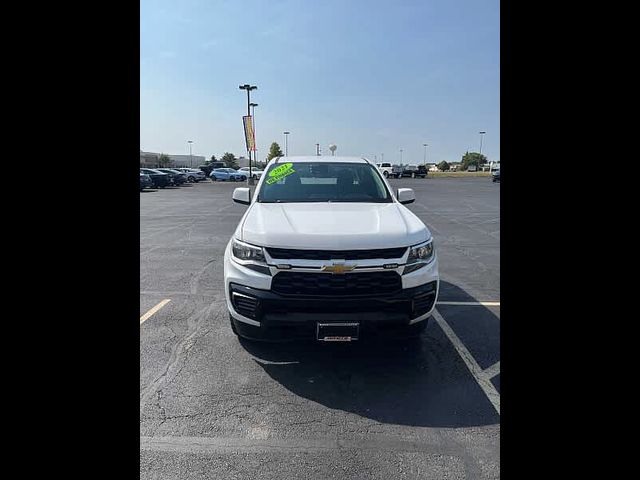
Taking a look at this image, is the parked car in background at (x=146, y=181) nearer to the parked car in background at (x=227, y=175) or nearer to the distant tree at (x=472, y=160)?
the parked car in background at (x=227, y=175)

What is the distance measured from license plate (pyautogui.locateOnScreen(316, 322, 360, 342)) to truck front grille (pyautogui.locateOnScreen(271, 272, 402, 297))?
22 cm

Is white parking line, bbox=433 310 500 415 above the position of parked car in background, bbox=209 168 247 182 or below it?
below

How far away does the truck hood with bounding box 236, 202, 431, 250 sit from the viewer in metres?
3.26

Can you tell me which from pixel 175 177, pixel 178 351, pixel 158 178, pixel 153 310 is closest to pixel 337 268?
pixel 178 351

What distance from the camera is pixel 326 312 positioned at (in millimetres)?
3152

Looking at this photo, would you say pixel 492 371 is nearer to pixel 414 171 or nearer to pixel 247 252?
pixel 247 252

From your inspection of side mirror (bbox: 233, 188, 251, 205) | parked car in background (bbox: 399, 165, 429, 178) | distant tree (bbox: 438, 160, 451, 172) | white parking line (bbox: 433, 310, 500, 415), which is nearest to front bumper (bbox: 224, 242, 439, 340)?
white parking line (bbox: 433, 310, 500, 415)

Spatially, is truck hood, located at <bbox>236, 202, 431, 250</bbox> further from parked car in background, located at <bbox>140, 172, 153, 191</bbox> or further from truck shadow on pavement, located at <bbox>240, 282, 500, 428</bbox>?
parked car in background, located at <bbox>140, 172, 153, 191</bbox>

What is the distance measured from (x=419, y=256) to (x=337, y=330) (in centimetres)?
92
